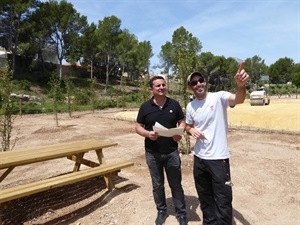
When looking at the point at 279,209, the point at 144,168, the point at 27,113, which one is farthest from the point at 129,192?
the point at 27,113

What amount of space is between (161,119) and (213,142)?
70 cm

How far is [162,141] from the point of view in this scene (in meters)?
3.35

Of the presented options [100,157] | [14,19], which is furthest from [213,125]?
[14,19]

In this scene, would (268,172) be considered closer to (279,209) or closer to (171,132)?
(279,209)

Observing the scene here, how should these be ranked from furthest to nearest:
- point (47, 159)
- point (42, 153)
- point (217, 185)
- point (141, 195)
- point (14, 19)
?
point (14, 19) < point (141, 195) < point (42, 153) < point (47, 159) < point (217, 185)

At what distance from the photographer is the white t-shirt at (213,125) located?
293 cm

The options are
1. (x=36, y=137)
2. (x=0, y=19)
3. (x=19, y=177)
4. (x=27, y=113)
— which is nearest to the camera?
(x=19, y=177)

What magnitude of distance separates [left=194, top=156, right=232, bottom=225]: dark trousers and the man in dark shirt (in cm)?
36

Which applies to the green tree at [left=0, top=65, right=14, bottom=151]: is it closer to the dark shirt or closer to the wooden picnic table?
the wooden picnic table

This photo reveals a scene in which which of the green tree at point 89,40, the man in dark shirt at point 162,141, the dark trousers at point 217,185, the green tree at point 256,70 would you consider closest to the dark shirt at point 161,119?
the man in dark shirt at point 162,141

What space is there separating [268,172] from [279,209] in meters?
1.74

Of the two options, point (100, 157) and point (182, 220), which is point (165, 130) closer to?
point (182, 220)

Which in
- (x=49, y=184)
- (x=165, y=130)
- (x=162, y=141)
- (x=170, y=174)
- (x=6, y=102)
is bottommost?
(x=49, y=184)

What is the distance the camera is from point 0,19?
104 feet
